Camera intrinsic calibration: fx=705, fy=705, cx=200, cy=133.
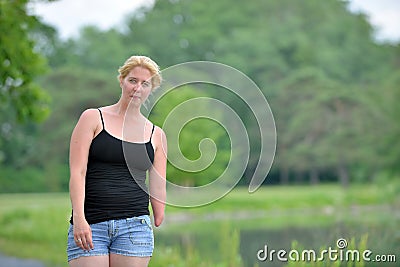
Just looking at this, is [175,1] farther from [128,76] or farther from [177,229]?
[128,76]

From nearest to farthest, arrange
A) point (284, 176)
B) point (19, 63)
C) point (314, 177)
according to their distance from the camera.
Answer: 1. point (19, 63)
2. point (314, 177)
3. point (284, 176)

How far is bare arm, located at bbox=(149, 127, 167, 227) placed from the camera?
2.61 meters

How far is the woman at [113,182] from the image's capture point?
2.42m

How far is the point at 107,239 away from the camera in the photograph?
2.46 m

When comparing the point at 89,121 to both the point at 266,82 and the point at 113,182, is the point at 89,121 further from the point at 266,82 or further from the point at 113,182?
the point at 266,82

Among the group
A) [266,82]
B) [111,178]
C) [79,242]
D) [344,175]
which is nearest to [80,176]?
[111,178]

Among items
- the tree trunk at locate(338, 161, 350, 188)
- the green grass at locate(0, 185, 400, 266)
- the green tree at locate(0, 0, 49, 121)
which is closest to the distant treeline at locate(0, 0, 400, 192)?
the tree trunk at locate(338, 161, 350, 188)

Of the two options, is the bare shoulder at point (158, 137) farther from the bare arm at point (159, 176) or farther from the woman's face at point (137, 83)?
the woman's face at point (137, 83)

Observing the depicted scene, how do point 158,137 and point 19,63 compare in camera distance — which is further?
point 19,63

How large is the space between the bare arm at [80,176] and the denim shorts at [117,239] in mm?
43

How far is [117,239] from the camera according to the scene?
8.11 feet

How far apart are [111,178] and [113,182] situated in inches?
0.6

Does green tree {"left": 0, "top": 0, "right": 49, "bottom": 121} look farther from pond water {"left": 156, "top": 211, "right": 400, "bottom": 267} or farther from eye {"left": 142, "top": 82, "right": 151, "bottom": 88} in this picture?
eye {"left": 142, "top": 82, "right": 151, "bottom": 88}

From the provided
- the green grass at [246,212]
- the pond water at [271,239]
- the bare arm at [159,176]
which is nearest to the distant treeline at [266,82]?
the green grass at [246,212]
